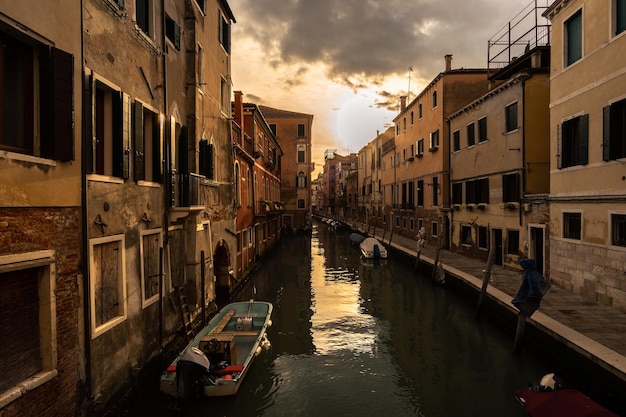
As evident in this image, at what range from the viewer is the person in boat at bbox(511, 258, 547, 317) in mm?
8727

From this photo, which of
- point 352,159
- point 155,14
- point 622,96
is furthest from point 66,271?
point 352,159

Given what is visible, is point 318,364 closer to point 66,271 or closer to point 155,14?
point 66,271

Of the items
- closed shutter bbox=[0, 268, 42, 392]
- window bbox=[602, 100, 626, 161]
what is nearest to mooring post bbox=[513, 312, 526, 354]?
window bbox=[602, 100, 626, 161]

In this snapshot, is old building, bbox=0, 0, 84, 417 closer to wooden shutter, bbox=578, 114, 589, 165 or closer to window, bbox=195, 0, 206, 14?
window, bbox=195, 0, 206, 14

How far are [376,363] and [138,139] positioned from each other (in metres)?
7.43

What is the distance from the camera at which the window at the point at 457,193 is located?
21.3m

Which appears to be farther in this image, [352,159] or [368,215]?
[352,159]

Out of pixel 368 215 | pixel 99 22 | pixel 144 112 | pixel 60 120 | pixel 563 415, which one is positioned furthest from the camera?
pixel 368 215

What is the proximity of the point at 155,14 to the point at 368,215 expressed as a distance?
132 feet

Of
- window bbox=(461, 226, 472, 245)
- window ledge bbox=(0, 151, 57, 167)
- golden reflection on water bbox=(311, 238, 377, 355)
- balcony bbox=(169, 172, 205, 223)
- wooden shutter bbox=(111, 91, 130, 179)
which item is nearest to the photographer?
window ledge bbox=(0, 151, 57, 167)

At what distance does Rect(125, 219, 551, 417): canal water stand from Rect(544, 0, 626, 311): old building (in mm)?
3033

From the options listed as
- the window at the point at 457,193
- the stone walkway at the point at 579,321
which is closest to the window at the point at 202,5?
the stone walkway at the point at 579,321

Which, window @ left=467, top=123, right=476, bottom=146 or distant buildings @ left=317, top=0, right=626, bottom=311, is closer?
distant buildings @ left=317, top=0, right=626, bottom=311

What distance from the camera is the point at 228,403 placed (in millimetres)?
7352
